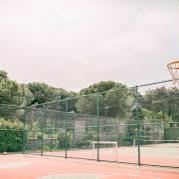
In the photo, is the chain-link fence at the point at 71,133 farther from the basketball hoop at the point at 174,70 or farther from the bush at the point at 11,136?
the basketball hoop at the point at 174,70

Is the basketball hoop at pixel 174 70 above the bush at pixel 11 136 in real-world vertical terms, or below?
above

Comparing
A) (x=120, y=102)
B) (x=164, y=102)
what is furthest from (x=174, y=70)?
(x=120, y=102)

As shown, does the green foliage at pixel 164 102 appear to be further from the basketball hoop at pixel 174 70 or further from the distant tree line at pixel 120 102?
the basketball hoop at pixel 174 70

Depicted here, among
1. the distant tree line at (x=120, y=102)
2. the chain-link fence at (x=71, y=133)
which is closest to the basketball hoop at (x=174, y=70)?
the chain-link fence at (x=71, y=133)

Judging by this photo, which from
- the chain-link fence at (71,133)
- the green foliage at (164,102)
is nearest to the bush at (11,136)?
the chain-link fence at (71,133)

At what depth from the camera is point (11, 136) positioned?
17.9 m

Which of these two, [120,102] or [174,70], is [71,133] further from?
[120,102]

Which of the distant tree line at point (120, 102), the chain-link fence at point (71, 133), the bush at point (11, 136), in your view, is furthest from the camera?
the distant tree line at point (120, 102)

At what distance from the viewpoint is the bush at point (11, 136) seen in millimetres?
17641

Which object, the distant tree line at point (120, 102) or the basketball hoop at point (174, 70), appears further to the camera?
the distant tree line at point (120, 102)

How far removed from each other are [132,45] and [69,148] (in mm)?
6811

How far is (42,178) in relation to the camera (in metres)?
8.38

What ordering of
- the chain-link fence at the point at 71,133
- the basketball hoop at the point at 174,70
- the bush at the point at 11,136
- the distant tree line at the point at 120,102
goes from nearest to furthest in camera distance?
the basketball hoop at the point at 174,70 → the chain-link fence at the point at 71,133 → the bush at the point at 11,136 → the distant tree line at the point at 120,102

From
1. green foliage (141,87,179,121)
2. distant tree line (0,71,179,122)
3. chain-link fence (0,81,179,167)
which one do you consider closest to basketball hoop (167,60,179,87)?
chain-link fence (0,81,179,167)
